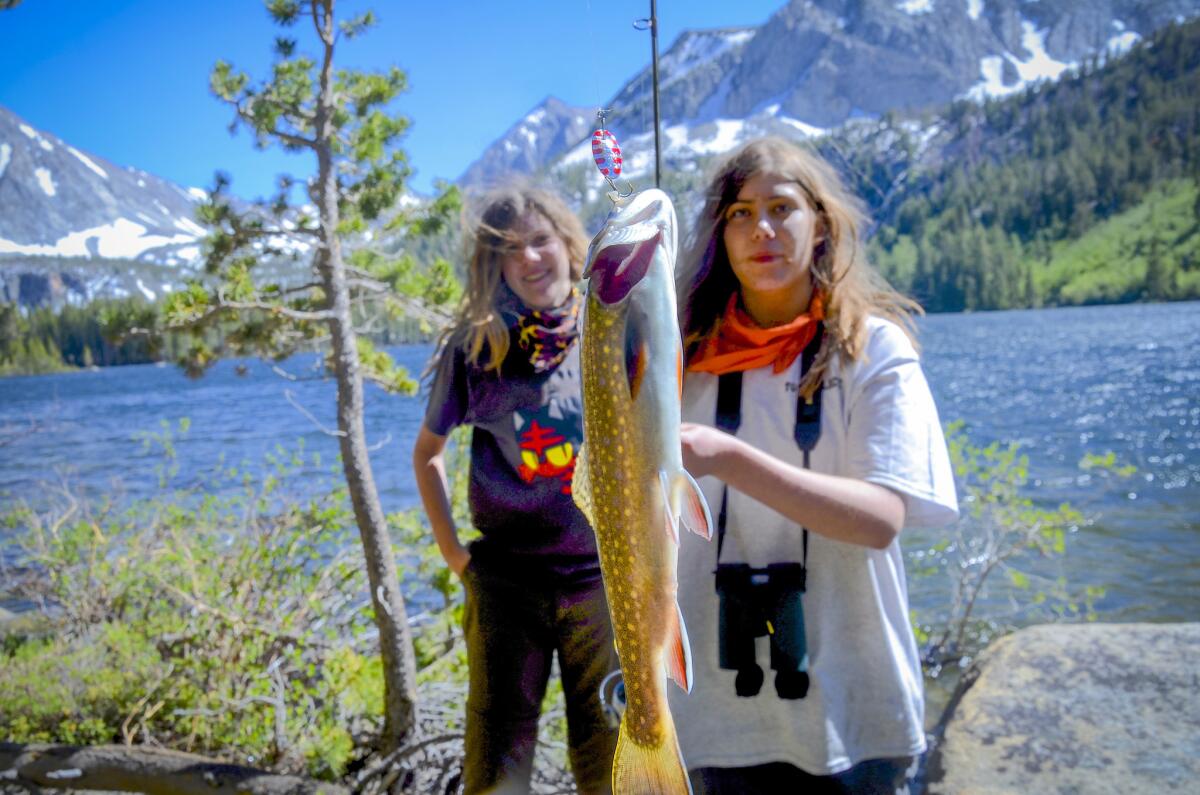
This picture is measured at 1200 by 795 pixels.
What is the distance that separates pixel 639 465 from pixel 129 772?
16.9ft

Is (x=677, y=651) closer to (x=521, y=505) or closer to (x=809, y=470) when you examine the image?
(x=809, y=470)

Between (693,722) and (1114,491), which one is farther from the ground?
(693,722)

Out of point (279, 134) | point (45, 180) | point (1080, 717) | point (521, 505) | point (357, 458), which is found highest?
point (45, 180)

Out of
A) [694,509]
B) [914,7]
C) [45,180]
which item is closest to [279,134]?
[694,509]

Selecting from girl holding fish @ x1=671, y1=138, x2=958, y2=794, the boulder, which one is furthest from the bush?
girl holding fish @ x1=671, y1=138, x2=958, y2=794

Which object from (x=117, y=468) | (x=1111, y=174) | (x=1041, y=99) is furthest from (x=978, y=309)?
(x=117, y=468)

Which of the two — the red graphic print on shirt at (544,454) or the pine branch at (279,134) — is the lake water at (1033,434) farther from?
the red graphic print on shirt at (544,454)

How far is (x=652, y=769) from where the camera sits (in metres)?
1.28

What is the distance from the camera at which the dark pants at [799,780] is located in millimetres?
1933

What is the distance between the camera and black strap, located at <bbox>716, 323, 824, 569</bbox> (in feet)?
6.53

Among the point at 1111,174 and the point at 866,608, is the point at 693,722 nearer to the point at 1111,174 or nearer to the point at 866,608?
the point at 866,608

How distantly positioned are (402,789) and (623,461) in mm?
4568

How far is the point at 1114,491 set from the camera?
15164 millimetres

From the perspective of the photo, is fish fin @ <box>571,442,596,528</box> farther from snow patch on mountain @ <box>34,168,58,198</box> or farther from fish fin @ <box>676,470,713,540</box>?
snow patch on mountain @ <box>34,168,58,198</box>
